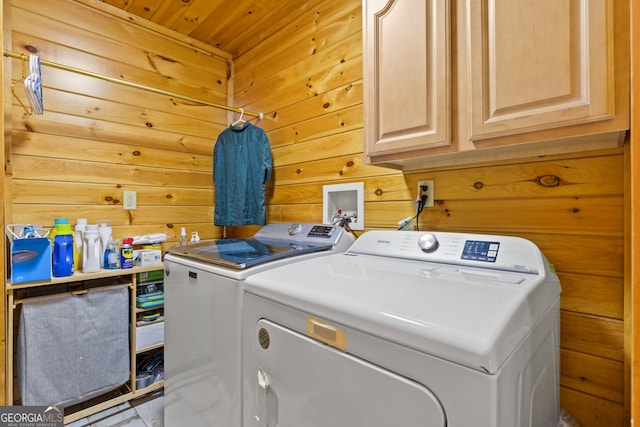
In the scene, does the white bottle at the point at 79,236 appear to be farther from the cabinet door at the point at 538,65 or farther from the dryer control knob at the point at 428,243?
the cabinet door at the point at 538,65

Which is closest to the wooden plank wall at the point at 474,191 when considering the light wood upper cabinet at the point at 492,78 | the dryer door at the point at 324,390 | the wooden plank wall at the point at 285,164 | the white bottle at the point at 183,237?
the wooden plank wall at the point at 285,164

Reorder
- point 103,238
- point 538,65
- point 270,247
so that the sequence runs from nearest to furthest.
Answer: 1. point 538,65
2. point 270,247
3. point 103,238

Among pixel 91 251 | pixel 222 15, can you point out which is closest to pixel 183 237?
pixel 91 251

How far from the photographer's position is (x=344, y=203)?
184 centimetres

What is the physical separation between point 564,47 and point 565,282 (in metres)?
0.77

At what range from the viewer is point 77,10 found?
76.4 inches

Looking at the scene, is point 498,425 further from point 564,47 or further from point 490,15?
point 490,15

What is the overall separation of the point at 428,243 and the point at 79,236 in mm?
1961

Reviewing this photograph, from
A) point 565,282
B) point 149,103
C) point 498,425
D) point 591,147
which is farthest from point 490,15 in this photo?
point 149,103

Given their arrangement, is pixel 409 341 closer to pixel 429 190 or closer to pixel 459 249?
pixel 459 249

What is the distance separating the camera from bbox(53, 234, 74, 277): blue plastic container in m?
1.63

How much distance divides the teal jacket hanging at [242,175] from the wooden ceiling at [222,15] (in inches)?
28.3

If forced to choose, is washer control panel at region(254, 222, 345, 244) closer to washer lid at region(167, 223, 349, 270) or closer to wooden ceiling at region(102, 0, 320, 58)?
washer lid at region(167, 223, 349, 270)

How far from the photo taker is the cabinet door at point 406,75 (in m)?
1.04
